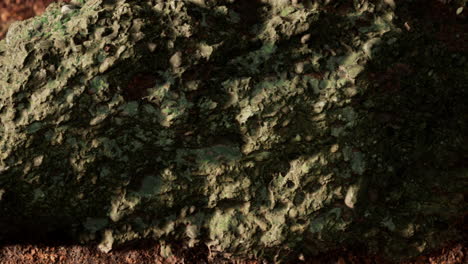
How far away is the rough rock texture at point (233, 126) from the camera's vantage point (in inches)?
47.7

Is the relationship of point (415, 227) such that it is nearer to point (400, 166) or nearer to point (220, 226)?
point (400, 166)

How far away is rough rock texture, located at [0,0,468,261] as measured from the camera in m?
1.21

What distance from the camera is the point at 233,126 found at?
4.16 ft

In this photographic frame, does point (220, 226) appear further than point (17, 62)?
Yes

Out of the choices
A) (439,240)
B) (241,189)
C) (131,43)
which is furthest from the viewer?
(439,240)

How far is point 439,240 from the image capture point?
1410 mm

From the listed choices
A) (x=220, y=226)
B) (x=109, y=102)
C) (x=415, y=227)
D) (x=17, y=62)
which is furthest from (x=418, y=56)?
(x=17, y=62)

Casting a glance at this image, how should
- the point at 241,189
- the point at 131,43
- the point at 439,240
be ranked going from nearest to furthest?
the point at 131,43
the point at 241,189
the point at 439,240

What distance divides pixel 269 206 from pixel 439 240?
548 mm

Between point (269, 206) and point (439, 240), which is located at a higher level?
point (269, 206)

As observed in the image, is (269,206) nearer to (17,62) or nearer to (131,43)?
(131,43)

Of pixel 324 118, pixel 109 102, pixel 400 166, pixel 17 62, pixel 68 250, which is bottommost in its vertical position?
pixel 68 250

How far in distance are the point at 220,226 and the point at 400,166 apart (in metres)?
0.56

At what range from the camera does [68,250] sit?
136 centimetres
